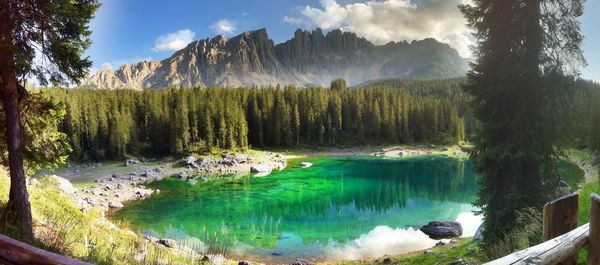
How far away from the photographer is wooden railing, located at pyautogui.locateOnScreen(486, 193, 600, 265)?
338cm

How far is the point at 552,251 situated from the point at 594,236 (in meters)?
0.75

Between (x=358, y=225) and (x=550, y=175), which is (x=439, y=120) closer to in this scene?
(x=358, y=225)

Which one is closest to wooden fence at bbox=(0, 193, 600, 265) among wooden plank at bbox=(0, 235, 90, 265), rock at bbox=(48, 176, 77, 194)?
wooden plank at bbox=(0, 235, 90, 265)

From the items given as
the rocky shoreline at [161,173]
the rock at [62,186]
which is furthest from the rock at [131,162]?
the rock at [62,186]

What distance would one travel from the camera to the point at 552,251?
11.5ft

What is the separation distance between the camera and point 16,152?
1071 centimetres

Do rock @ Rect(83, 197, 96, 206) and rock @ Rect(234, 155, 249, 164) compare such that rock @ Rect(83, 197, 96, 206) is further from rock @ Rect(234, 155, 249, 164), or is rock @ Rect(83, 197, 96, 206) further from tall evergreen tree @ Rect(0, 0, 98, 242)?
rock @ Rect(234, 155, 249, 164)

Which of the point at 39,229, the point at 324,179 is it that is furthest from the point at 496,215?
the point at 324,179

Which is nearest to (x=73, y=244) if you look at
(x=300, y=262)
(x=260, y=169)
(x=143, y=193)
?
(x=300, y=262)

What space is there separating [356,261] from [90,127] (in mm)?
67780

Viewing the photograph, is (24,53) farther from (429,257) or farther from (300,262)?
(429,257)

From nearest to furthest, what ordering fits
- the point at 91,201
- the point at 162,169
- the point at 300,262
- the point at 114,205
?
the point at 300,262 → the point at 91,201 → the point at 114,205 → the point at 162,169

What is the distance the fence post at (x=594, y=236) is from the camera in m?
3.77

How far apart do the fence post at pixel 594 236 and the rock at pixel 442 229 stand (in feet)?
86.1
